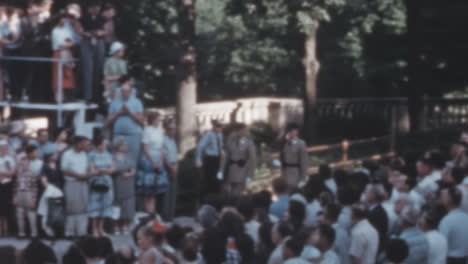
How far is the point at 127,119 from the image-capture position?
1307 cm

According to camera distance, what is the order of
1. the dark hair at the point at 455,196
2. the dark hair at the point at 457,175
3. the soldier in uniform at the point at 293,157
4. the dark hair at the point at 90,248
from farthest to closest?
the soldier in uniform at the point at 293,157, the dark hair at the point at 457,175, the dark hair at the point at 455,196, the dark hair at the point at 90,248

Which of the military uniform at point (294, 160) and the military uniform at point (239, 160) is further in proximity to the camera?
the military uniform at point (239, 160)

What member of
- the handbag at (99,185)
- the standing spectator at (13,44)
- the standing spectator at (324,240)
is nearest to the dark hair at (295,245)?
the standing spectator at (324,240)

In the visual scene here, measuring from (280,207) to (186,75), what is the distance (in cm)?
1125

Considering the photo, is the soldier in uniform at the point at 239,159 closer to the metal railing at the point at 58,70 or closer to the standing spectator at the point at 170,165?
the standing spectator at the point at 170,165

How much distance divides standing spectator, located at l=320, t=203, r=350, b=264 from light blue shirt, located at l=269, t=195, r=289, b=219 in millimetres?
1043

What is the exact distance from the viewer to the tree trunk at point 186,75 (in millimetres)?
20656

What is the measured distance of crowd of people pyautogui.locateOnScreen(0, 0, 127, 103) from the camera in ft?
44.3

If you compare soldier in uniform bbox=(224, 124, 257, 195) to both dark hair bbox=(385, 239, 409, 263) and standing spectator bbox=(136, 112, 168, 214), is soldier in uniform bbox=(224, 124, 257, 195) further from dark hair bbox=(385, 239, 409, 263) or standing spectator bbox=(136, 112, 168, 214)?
dark hair bbox=(385, 239, 409, 263)

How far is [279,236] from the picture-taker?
26.4 feet

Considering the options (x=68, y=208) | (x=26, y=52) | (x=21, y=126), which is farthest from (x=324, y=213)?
(x=26, y=52)

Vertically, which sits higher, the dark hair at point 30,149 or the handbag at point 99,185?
the dark hair at point 30,149

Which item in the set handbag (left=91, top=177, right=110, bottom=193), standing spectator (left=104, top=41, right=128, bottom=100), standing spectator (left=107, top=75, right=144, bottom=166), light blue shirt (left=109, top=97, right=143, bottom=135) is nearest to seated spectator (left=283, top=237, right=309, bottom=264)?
handbag (left=91, top=177, right=110, bottom=193)

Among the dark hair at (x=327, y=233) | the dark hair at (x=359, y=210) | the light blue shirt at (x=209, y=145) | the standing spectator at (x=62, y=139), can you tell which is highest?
the standing spectator at (x=62, y=139)
